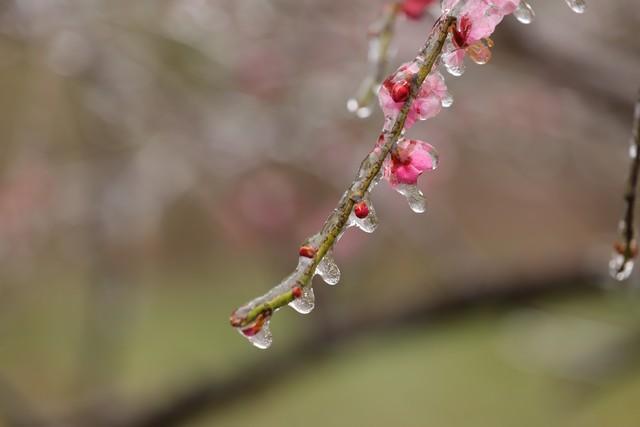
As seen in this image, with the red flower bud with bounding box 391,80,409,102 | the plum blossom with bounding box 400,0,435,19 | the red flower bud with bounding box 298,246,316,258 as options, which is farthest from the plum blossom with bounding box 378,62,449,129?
the plum blossom with bounding box 400,0,435,19

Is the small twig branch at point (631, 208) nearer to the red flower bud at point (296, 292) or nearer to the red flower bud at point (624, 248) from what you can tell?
the red flower bud at point (624, 248)

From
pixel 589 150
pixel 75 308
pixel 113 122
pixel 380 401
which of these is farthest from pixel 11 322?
pixel 589 150

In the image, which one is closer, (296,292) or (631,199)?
(296,292)

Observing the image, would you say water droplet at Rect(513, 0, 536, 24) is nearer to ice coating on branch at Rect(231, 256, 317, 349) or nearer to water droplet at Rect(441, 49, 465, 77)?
water droplet at Rect(441, 49, 465, 77)

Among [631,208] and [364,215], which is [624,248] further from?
[364,215]

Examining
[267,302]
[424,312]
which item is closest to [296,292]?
[267,302]

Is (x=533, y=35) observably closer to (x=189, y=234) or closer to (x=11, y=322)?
(x=11, y=322)

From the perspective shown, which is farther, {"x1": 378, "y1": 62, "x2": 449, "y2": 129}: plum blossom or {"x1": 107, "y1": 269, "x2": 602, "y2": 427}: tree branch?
{"x1": 107, "y1": 269, "x2": 602, "y2": 427}: tree branch
